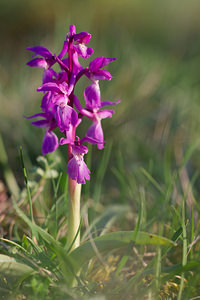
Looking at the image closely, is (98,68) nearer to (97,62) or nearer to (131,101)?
(97,62)

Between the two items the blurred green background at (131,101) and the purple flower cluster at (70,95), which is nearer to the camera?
the purple flower cluster at (70,95)

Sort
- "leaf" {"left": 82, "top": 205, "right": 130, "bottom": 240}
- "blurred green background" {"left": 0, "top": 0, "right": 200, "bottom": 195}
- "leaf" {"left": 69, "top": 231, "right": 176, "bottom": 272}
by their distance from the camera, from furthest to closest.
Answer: "blurred green background" {"left": 0, "top": 0, "right": 200, "bottom": 195}, "leaf" {"left": 82, "top": 205, "right": 130, "bottom": 240}, "leaf" {"left": 69, "top": 231, "right": 176, "bottom": 272}

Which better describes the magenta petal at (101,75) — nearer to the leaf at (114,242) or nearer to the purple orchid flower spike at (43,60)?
the purple orchid flower spike at (43,60)

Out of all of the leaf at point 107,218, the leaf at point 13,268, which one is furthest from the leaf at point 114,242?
the leaf at point 107,218

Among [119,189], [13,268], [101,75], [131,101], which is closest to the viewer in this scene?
[13,268]

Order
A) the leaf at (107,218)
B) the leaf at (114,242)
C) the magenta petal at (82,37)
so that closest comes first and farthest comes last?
the leaf at (114,242)
the magenta petal at (82,37)
the leaf at (107,218)

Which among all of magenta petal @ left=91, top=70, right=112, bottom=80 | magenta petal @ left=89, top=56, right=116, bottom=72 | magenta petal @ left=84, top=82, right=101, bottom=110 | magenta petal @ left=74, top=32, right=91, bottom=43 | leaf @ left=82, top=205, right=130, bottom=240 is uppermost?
magenta petal @ left=74, top=32, right=91, bottom=43

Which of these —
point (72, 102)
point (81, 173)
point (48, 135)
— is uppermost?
point (72, 102)

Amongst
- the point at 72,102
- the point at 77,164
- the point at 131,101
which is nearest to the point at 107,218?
the point at 77,164

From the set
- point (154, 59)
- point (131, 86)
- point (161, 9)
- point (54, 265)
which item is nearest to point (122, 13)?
point (161, 9)

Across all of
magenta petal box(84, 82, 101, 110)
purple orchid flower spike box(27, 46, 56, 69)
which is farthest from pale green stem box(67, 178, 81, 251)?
purple orchid flower spike box(27, 46, 56, 69)

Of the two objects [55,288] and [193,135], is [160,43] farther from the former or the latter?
[55,288]

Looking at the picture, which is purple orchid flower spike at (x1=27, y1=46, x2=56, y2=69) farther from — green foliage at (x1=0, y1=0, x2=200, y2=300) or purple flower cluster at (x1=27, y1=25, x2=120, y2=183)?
green foliage at (x1=0, y1=0, x2=200, y2=300)

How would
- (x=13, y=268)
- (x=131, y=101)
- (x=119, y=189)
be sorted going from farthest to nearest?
(x=131, y=101)
(x=119, y=189)
(x=13, y=268)
